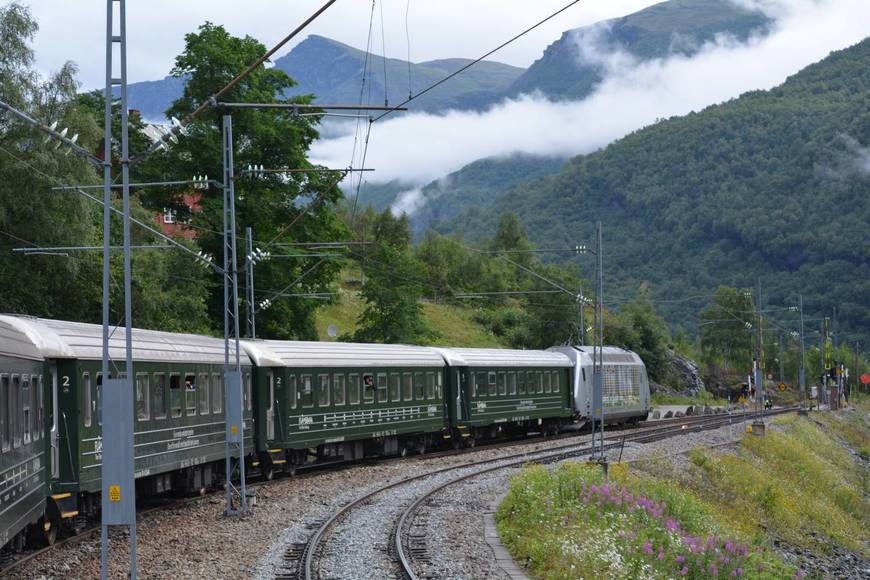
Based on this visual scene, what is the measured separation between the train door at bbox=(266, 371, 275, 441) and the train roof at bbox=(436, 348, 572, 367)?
34.3ft

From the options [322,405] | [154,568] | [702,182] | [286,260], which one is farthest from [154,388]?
[702,182]

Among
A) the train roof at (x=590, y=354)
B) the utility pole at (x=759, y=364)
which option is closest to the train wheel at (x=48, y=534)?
the train roof at (x=590, y=354)

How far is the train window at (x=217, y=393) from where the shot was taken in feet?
81.5

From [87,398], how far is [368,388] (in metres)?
14.8

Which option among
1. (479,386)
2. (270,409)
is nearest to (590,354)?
(479,386)

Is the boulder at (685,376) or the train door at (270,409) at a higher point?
the train door at (270,409)

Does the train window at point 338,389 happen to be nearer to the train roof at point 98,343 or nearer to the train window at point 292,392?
the train window at point 292,392

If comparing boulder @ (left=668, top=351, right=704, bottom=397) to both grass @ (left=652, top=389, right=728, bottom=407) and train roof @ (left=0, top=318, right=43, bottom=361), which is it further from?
train roof @ (left=0, top=318, right=43, bottom=361)

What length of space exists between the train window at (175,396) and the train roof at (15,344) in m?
5.73

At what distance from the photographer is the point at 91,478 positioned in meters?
18.3

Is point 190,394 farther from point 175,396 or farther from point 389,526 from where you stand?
point 389,526

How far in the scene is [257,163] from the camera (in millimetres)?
50812

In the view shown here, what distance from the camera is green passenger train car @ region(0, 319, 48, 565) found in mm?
13734

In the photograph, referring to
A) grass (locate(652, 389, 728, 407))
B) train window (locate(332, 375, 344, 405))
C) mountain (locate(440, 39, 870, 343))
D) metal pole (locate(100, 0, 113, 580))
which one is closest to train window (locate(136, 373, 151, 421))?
metal pole (locate(100, 0, 113, 580))
